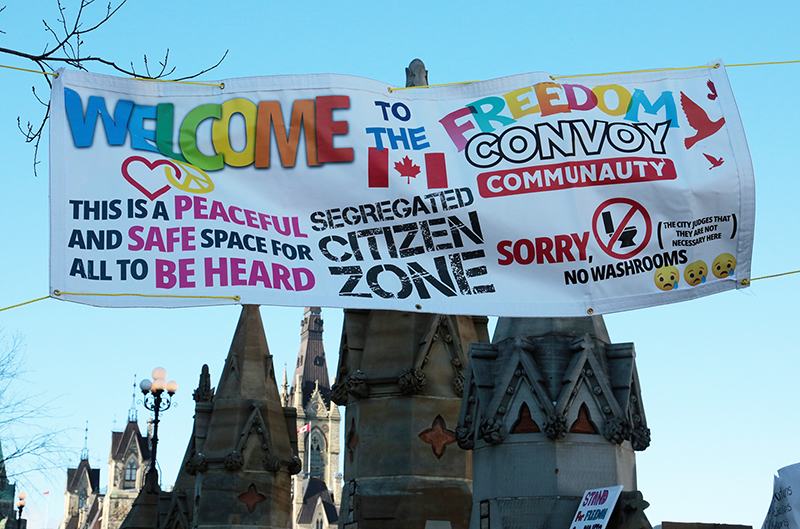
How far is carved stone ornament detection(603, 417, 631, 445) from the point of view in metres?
7.66

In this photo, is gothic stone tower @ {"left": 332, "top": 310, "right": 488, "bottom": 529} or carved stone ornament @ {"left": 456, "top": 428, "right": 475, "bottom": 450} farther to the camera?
gothic stone tower @ {"left": 332, "top": 310, "right": 488, "bottom": 529}

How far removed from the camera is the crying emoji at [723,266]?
584cm

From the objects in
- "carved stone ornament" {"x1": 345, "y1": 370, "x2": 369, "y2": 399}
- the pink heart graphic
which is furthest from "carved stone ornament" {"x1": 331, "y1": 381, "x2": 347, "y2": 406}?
the pink heart graphic

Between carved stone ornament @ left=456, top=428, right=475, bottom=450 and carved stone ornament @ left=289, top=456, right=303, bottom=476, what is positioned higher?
carved stone ornament @ left=456, top=428, right=475, bottom=450

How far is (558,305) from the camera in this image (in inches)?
229

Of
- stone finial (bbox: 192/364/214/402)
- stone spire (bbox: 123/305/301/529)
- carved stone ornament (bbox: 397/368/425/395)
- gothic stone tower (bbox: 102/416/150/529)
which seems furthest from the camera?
gothic stone tower (bbox: 102/416/150/529)

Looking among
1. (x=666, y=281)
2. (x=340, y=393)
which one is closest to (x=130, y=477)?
(x=340, y=393)

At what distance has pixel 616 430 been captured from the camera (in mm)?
7656

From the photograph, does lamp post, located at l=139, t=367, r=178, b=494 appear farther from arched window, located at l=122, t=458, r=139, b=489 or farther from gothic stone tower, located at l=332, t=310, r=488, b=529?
arched window, located at l=122, t=458, r=139, b=489

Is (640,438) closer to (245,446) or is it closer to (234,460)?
(234,460)

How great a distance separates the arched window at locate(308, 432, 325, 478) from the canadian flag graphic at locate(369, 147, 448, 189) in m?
190

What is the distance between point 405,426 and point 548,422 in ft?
17.0

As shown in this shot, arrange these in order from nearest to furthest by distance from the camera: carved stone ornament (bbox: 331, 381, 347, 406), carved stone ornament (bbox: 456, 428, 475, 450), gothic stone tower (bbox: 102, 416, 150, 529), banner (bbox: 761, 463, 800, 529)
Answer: banner (bbox: 761, 463, 800, 529), carved stone ornament (bbox: 456, 428, 475, 450), carved stone ornament (bbox: 331, 381, 347, 406), gothic stone tower (bbox: 102, 416, 150, 529)

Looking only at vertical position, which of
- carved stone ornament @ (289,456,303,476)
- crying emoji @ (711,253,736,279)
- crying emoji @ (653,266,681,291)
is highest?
crying emoji @ (711,253,736,279)
